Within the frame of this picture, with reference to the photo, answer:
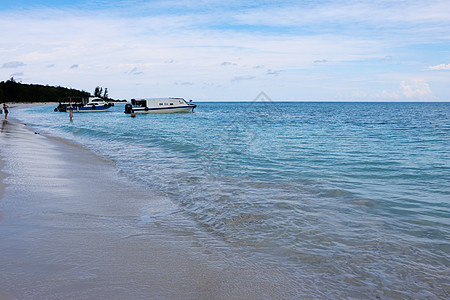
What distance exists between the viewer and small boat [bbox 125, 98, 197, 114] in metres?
74.1

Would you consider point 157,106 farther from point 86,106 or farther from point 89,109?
point 86,106

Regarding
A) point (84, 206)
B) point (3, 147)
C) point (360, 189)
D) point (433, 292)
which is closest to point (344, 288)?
point (433, 292)

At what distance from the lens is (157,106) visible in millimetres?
74875

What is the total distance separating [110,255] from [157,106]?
71.6 meters

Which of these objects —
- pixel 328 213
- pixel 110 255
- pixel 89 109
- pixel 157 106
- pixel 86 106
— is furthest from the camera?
pixel 89 109

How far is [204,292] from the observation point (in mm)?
4250

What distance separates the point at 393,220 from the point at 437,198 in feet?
9.67

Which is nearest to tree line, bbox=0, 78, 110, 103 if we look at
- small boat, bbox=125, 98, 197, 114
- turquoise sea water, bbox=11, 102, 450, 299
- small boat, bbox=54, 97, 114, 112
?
small boat, bbox=54, 97, 114, 112

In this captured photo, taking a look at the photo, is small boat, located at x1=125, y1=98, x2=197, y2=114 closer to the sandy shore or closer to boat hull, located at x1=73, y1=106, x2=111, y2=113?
boat hull, located at x1=73, y1=106, x2=111, y2=113

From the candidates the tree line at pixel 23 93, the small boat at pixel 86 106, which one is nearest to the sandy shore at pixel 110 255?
the small boat at pixel 86 106

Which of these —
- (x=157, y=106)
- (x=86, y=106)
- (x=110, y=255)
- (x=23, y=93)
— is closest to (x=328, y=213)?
(x=110, y=255)

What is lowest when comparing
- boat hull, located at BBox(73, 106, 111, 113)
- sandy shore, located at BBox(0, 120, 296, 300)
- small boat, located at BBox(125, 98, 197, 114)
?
sandy shore, located at BBox(0, 120, 296, 300)

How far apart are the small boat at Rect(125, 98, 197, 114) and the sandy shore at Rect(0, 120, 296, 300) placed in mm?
65604

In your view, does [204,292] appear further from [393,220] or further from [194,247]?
[393,220]
